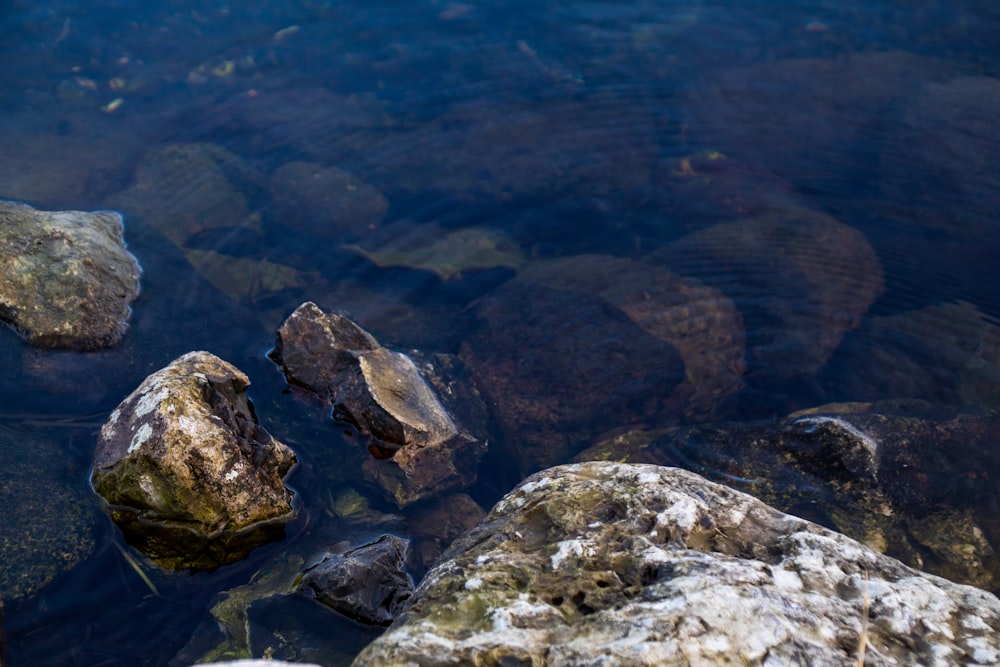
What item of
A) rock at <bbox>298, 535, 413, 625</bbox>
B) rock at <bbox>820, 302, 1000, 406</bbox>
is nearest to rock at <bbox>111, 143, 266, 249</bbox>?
rock at <bbox>298, 535, 413, 625</bbox>

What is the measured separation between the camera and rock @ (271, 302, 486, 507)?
15.6 ft

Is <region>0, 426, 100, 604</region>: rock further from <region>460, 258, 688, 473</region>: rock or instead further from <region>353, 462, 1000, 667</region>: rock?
<region>460, 258, 688, 473</region>: rock

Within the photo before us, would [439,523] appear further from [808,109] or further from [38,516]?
[808,109]

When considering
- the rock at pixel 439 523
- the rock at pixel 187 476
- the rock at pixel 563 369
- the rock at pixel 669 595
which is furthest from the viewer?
the rock at pixel 563 369

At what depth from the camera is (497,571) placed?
2662 millimetres

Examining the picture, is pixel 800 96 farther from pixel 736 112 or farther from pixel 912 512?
pixel 912 512

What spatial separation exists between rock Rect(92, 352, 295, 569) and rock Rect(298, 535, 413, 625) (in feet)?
1.67

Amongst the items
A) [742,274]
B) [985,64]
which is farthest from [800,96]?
[742,274]

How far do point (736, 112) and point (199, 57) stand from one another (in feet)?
22.8

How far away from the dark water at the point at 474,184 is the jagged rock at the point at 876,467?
1.06 feet

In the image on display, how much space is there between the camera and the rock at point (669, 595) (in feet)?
7.27

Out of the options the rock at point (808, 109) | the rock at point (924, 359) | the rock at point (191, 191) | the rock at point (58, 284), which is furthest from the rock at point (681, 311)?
the rock at point (58, 284)

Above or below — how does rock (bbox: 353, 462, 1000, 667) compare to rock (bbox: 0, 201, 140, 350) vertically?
above

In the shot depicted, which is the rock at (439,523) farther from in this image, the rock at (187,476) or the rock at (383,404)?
the rock at (187,476)
